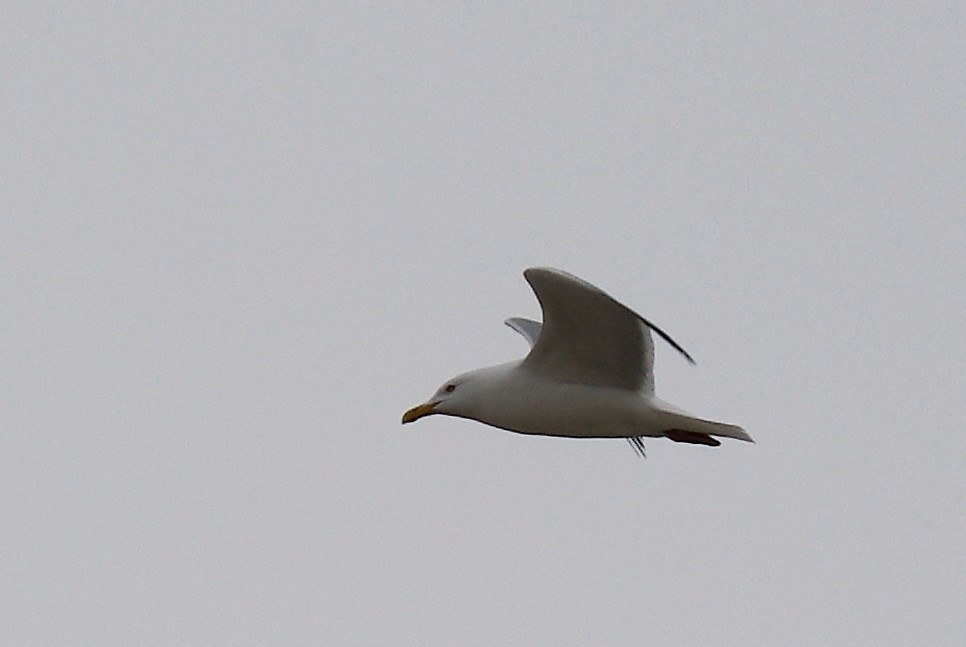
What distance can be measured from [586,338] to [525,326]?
3.11 metres

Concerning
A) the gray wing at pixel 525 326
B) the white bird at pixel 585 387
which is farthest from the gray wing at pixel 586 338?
the gray wing at pixel 525 326

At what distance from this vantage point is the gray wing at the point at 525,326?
586 inches

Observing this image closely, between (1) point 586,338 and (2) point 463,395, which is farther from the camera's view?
(2) point 463,395

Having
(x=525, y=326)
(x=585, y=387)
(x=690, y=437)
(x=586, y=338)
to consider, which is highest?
(x=525, y=326)

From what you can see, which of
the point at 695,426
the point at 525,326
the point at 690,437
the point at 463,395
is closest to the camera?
the point at 695,426

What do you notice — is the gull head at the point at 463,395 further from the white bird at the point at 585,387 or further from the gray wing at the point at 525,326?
the gray wing at the point at 525,326

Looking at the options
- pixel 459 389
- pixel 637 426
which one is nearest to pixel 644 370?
pixel 637 426

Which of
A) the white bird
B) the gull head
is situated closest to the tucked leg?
the white bird

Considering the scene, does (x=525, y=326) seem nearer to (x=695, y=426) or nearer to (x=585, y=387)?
(x=585, y=387)

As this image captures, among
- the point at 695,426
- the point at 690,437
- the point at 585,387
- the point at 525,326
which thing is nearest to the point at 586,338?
the point at 585,387

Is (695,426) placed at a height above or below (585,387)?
below

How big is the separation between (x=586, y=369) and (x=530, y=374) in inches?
17.0

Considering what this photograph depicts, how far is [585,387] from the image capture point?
12227 millimetres

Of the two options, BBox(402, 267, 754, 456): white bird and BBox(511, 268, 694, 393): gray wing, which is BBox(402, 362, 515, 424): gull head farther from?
BBox(511, 268, 694, 393): gray wing
